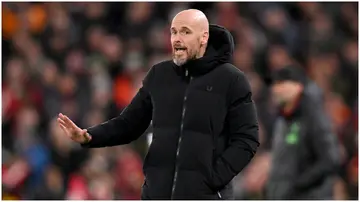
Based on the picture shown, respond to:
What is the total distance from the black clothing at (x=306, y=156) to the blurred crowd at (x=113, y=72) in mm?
2248

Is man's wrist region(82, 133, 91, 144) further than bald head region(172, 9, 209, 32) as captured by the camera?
Yes

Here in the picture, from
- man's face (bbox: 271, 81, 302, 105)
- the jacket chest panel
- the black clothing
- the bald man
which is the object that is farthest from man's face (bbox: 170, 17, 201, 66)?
man's face (bbox: 271, 81, 302, 105)

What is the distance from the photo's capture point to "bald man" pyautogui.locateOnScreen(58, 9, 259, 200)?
5.13 metres

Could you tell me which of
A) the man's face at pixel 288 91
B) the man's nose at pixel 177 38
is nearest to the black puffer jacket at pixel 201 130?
the man's nose at pixel 177 38

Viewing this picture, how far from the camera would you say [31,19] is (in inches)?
534

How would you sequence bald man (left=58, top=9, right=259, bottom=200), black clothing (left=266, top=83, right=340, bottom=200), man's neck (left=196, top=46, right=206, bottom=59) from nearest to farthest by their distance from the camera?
bald man (left=58, top=9, right=259, bottom=200)
man's neck (left=196, top=46, right=206, bottom=59)
black clothing (left=266, top=83, right=340, bottom=200)

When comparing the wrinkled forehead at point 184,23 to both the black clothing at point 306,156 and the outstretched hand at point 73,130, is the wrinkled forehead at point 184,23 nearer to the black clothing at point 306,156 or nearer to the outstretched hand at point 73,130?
the outstretched hand at point 73,130

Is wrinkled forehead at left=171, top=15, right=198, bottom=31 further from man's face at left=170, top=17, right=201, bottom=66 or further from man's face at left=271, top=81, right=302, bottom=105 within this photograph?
man's face at left=271, top=81, right=302, bottom=105

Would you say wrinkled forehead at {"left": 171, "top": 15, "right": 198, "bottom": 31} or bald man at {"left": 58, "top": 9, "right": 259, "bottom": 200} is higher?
wrinkled forehead at {"left": 171, "top": 15, "right": 198, "bottom": 31}

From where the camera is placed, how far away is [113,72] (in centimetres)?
1241

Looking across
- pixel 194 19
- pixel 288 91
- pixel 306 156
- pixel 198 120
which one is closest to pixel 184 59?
pixel 194 19


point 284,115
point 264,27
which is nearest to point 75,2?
point 264,27

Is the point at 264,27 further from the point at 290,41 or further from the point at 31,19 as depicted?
the point at 31,19

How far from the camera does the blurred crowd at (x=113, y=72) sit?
10.3 metres
